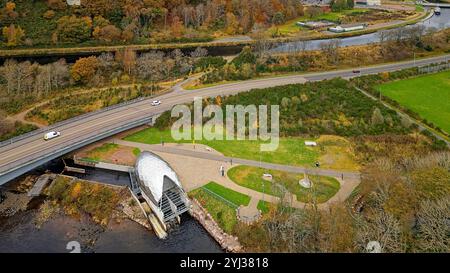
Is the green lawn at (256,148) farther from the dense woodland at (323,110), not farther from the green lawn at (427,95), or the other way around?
the green lawn at (427,95)

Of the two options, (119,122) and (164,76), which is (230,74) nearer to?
(164,76)

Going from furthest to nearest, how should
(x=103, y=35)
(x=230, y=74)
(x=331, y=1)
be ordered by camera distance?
1. (x=331, y=1)
2. (x=103, y=35)
3. (x=230, y=74)

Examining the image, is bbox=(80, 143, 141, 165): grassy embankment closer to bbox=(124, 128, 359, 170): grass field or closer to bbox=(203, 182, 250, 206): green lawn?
bbox=(124, 128, 359, 170): grass field

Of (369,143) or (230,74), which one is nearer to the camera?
(369,143)

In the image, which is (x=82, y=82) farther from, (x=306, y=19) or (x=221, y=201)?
(x=306, y=19)

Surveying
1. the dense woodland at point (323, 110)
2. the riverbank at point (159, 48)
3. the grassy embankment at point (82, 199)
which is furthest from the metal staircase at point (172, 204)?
the riverbank at point (159, 48)

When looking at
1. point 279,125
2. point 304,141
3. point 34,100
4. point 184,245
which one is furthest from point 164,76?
point 184,245
